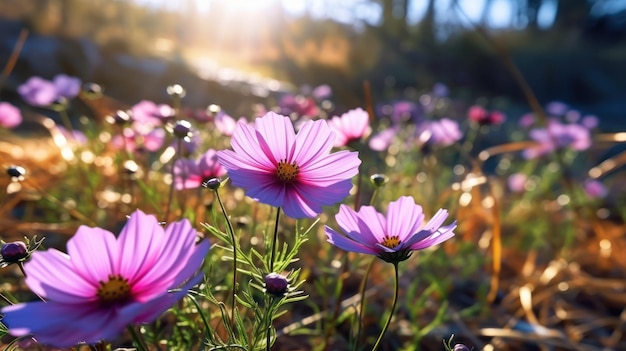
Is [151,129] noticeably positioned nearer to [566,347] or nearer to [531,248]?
[566,347]

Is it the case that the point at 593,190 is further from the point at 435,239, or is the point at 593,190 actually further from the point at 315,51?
the point at 315,51

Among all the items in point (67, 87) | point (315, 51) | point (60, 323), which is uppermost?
point (315, 51)

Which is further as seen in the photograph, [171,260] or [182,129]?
[182,129]

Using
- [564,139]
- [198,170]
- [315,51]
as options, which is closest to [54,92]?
[198,170]

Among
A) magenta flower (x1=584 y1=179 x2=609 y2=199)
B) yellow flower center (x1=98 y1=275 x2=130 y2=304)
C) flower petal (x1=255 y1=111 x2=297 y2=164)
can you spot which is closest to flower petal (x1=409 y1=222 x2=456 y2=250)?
flower petal (x1=255 y1=111 x2=297 y2=164)

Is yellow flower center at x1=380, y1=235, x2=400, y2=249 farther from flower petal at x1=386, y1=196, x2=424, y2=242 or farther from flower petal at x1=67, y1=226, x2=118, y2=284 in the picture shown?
flower petal at x1=67, y1=226, x2=118, y2=284

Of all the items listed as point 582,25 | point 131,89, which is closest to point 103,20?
point 131,89

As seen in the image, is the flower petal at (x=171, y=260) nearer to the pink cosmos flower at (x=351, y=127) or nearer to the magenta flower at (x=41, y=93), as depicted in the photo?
the pink cosmos flower at (x=351, y=127)
